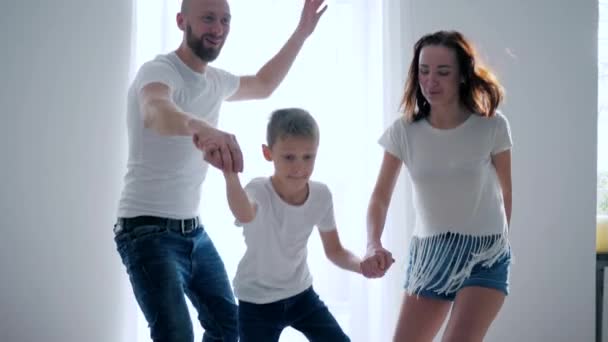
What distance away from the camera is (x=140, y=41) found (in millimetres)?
2658

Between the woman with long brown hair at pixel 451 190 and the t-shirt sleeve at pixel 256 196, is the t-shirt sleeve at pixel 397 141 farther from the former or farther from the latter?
the t-shirt sleeve at pixel 256 196

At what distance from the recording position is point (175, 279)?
165 centimetres

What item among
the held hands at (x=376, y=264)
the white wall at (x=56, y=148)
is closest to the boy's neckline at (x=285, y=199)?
the held hands at (x=376, y=264)

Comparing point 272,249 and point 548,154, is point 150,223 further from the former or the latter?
point 548,154

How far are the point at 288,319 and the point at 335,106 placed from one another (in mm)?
1273

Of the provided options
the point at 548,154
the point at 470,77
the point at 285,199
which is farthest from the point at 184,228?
the point at 548,154

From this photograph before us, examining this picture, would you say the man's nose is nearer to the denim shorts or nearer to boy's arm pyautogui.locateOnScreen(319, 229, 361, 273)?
boy's arm pyautogui.locateOnScreen(319, 229, 361, 273)

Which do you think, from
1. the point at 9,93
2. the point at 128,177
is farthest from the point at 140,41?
the point at 128,177

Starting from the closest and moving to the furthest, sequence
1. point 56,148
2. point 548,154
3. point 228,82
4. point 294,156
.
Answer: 1. point 294,156
2. point 228,82
3. point 56,148
4. point 548,154

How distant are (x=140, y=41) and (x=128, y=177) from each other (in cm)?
107

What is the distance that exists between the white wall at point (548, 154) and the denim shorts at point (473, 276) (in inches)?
45.9

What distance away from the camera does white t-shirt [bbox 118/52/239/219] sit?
1717 millimetres

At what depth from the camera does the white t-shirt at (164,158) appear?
1.72 metres

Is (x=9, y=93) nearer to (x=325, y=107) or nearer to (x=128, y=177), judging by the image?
(x=128, y=177)
